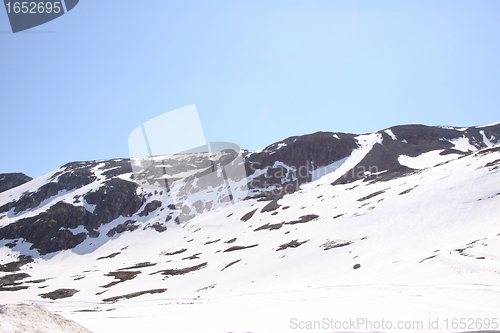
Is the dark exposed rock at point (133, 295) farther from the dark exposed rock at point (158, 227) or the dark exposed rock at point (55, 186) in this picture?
the dark exposed rock at point (55, 186)

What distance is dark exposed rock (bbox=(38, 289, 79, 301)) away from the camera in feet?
134

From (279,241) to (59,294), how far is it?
39.4 meters

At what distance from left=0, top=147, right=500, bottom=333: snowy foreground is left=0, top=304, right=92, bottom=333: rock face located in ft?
15.0

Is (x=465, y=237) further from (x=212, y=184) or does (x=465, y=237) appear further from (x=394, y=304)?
(x=212, y=184)

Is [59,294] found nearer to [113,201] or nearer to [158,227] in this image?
[158,227]

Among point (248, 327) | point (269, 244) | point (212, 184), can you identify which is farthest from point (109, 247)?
point (248, 327)

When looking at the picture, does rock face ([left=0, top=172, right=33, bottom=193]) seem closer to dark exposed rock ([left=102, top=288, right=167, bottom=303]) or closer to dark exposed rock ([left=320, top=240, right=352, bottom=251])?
dark exposed rock ([left=102, top=288, right=167, bottom=303])

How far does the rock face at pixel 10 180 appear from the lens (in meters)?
169

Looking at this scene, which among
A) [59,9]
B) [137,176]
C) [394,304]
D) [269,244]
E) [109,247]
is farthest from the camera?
[137,176]

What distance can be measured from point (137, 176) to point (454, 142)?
156 meters

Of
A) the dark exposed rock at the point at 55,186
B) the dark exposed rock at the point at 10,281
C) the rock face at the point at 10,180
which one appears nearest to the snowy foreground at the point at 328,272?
the dark exposed rock at the point at 10,281

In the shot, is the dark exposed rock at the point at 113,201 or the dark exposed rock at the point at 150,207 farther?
the dark exposed rock at the point at 113,201

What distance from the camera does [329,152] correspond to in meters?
107

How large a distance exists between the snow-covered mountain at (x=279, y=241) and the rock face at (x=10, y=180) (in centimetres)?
5452
